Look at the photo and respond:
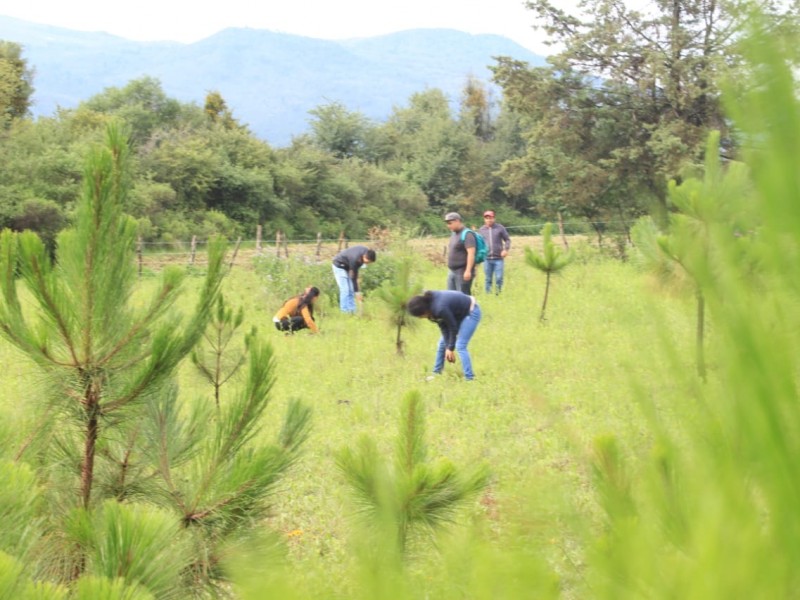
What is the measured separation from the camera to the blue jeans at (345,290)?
11578 mm

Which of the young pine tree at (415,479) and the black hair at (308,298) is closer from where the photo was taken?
the young pine tree at (415,479)

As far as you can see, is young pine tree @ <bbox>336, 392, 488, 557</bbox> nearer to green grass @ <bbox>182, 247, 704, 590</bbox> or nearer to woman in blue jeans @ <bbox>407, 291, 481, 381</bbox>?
green grass @ <bbox>182, 247, 704, 590</bbox>

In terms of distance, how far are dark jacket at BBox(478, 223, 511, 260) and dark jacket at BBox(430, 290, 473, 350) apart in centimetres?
499

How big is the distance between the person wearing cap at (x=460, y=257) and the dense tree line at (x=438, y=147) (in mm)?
1966

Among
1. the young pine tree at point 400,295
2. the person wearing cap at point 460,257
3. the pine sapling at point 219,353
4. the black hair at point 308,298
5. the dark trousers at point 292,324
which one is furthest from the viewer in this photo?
the dark trousers at point 292,324

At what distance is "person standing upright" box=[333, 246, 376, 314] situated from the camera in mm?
11062

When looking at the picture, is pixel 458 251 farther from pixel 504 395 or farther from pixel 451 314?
pixel 504 395

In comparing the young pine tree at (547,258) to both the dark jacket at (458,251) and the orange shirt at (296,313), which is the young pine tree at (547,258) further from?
the orange shirt at (296,313)

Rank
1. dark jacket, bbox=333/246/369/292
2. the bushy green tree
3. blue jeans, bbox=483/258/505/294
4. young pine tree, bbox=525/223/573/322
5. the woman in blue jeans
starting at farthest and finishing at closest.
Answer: the bushy green tree, blue jeans, bbox=483/258/505/294, dark jacket, bbox=333/246/369/292, young pine tree, bbox=525/223/573/322, the woman in blue jeans

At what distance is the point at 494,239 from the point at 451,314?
5.36m

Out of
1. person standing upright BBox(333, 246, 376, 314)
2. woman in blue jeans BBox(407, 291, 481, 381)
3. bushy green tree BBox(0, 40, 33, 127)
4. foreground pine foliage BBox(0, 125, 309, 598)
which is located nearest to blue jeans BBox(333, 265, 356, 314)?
person standing upright BBox(333, 246, 376, 314)

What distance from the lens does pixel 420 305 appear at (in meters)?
6.63

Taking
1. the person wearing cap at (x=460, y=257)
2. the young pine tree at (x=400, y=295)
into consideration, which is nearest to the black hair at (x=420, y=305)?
the young pine tree at (x=400, y=295)

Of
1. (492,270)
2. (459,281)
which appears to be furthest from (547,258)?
(492,270)
